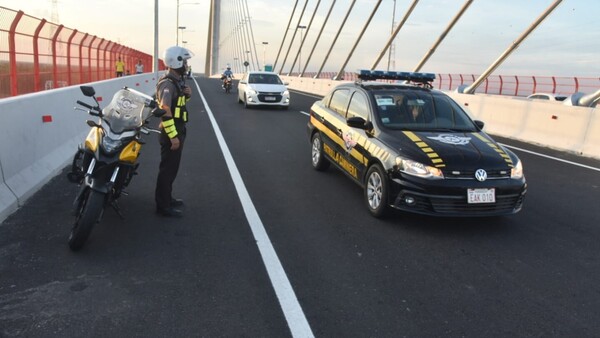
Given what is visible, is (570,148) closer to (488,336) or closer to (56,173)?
(488,336)

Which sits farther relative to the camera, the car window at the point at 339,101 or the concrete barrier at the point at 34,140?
the car window at the point at 339,101

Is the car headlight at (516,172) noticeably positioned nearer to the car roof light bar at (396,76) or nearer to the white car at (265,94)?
the car roof light bar at (396,76)

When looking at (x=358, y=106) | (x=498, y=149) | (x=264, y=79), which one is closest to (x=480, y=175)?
(x=498, y=149)

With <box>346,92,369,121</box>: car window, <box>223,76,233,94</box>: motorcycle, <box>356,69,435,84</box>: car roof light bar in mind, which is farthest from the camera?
<box>223,76,233,94</box>: motorcycle

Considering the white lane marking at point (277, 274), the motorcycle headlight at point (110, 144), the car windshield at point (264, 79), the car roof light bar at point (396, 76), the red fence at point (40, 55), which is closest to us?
the white lane marking at point (277, 274)

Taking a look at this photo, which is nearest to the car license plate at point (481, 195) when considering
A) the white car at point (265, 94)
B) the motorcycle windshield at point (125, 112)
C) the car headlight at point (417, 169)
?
the car headlight at point (417, 169)

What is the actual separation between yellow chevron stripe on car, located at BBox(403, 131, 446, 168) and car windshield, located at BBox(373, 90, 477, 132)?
12.4 inches

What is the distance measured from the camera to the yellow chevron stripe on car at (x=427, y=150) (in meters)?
5.26

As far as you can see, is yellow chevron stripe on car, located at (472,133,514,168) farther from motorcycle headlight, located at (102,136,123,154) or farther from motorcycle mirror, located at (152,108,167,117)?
motorcycle headlight, located at (102,136,123,154)

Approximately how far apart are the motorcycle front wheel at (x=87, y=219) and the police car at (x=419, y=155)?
2.96m

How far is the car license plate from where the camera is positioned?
5.16 m

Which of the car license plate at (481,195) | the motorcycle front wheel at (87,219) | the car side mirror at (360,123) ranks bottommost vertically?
the motorcycle front wheel at (87,219)

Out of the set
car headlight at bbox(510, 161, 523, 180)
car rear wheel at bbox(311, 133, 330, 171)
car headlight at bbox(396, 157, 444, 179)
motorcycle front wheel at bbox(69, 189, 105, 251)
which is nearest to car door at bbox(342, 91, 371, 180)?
car headlight at bbox(396, 157, 444, 179)

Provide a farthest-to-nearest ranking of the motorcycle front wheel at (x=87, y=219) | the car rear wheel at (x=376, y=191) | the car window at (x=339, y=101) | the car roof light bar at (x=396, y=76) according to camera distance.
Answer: the car roof light bar at (x=396, y=76) → the car window at (x=339, y=101) → the car rear wheel at (x=376, y=191) → the motorcycle front wheel at (x=87, y=219)
